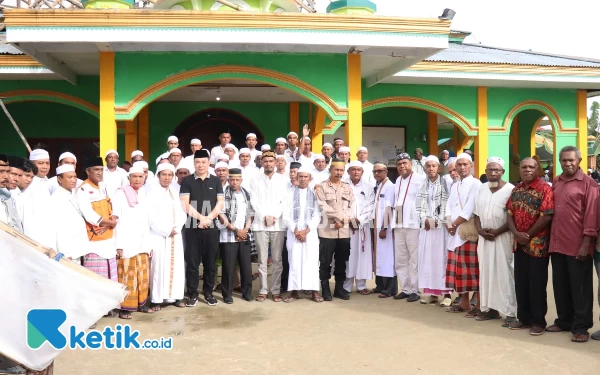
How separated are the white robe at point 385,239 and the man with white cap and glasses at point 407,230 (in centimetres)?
8

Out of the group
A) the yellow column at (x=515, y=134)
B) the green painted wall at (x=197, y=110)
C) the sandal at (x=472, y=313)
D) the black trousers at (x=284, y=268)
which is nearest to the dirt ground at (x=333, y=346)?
the sandal at (x=472, y=313)

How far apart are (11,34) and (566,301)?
767 cm

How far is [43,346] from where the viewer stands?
9.78ft

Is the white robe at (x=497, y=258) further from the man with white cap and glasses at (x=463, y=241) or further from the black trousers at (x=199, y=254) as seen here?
the black trousers at (x=199, y=254)

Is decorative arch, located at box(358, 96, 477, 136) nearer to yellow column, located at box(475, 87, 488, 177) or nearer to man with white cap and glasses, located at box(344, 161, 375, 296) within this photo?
yellow column, located at box(475, 87, 488, 177)

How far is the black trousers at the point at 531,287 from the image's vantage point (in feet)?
15.7

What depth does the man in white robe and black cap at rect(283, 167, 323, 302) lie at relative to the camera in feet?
20.4

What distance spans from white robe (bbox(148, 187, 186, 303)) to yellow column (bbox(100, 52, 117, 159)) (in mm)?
2759

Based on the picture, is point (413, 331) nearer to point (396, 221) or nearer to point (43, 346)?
point (396, 221)

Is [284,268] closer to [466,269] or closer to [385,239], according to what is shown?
[385,239]

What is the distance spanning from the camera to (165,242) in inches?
232

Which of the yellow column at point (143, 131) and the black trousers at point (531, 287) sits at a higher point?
the yellow column at point (143, 131)

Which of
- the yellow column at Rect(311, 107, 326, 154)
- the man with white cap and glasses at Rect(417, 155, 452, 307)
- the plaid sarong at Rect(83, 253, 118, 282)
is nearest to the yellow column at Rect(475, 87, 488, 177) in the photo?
the yellow column at Rect(311, 107, 326, 154)

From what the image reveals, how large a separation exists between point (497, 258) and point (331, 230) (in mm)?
1918
